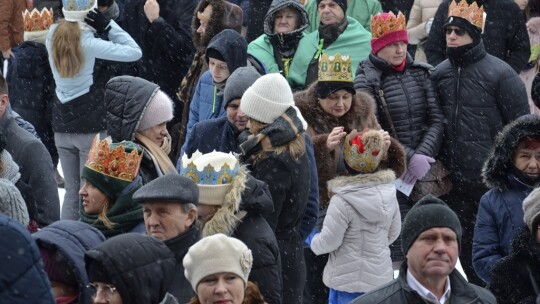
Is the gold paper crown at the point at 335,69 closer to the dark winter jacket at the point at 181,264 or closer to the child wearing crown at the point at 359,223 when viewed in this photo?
the child wearing crown at the point at 359,223

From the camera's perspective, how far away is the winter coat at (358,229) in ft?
28.8

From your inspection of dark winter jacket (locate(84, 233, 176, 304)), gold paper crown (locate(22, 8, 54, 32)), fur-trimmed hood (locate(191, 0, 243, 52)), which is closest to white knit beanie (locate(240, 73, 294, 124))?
dark winter jacket (locate(84, 233, 176, 304))

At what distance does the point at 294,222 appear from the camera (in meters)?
8.13

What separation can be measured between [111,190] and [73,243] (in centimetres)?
132

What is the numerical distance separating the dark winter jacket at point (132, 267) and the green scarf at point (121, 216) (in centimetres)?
127

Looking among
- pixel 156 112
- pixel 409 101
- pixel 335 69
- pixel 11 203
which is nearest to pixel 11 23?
pixel 409 101

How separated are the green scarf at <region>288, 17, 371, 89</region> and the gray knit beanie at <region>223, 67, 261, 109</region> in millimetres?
1985

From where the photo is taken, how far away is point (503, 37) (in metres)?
12.1

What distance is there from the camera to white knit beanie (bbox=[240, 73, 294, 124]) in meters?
8.03

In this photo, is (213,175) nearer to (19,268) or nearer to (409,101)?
(19,268)

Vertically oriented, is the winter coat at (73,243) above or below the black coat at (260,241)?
above

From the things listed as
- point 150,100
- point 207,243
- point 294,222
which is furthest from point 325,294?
point 207,243

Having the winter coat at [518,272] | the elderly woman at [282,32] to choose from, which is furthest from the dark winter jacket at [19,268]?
the elderly woman at [282,32]

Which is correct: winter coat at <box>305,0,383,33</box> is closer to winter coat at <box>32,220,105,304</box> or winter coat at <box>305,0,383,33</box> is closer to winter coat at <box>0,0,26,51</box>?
winter coat at <box>0,0,26,51</box>
